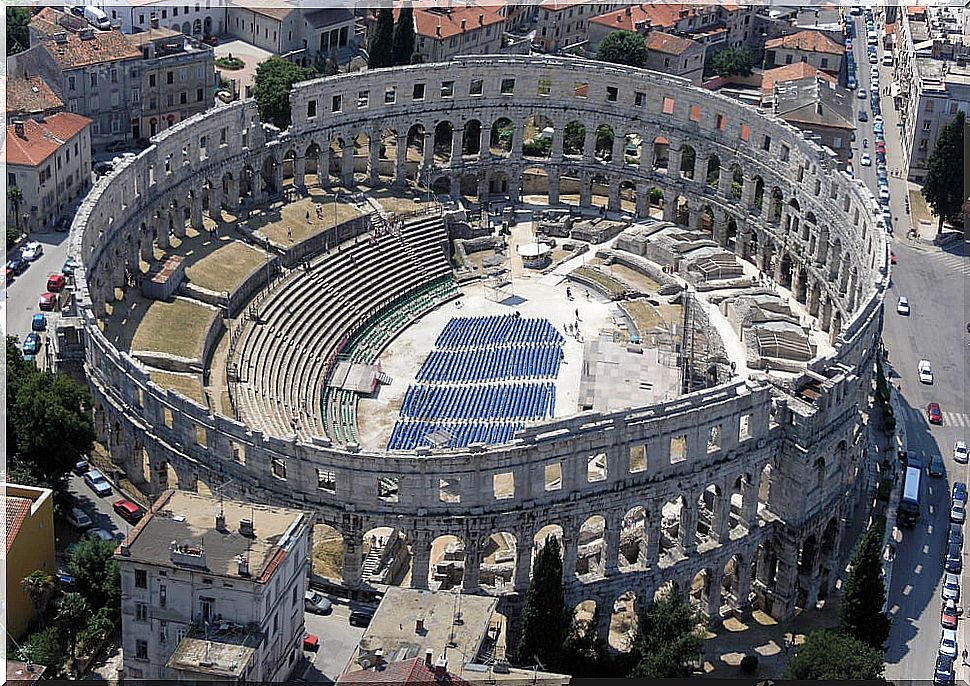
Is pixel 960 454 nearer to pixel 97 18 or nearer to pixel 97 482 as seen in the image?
pixel 97 482

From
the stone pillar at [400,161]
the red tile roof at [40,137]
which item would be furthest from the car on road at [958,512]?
the red tile roof at [40,137]

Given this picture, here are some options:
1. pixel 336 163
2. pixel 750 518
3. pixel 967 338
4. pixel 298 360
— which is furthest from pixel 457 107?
pixel 750 518

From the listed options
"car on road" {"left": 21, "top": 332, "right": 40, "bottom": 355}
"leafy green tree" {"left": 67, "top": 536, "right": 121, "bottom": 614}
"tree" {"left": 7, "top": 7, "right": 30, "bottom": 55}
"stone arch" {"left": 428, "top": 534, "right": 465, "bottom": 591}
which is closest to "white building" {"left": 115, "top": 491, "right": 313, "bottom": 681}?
"leafy green tree" {"left": 67, "top": 536, "right": 121, "bottom": 614}

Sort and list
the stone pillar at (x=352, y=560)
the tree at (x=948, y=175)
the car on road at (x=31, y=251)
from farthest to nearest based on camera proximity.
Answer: the tree at (x=948, y=175), the car on road at (x=31, y=251), the stone pillar at (x=352, y=560)

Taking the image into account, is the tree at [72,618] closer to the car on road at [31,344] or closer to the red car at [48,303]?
the car on road at [31,344]

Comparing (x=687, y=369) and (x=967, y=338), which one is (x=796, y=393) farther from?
(x=967, y=338)

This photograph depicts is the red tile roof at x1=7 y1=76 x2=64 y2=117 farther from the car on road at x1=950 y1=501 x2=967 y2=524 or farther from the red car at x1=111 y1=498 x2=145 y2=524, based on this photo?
the car on road at x1=950 y1=501 x2=967 y2=524

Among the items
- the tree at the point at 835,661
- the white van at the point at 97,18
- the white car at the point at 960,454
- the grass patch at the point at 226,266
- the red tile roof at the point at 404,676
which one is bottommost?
the white car at the point at 960,454
